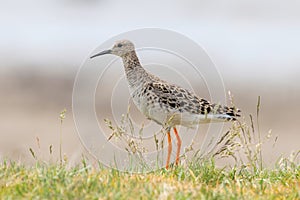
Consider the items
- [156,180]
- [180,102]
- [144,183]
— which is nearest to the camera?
[144,183]

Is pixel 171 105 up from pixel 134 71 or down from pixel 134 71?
down

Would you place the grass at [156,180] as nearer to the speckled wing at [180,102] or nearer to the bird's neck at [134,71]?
the speckled wing at [180,102]

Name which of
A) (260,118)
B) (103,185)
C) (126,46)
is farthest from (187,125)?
(260,118)

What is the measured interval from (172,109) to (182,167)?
1.57 m

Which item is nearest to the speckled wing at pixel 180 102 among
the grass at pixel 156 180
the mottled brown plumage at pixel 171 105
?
the mottled brown plumage at pixel 171 105

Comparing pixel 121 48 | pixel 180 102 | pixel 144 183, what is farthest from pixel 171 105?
pixel 144 183

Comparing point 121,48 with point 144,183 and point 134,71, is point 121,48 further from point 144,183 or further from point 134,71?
point 144,183

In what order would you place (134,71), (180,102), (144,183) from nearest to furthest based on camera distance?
(144,183), (180,102), (134,71)

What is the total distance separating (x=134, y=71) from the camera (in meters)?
9.77

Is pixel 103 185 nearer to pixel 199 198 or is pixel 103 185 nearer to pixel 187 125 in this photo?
pixel 199 198

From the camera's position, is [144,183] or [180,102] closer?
[144,183]

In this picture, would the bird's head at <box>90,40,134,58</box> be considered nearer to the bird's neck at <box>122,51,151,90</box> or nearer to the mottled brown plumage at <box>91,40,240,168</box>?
the bird's neck at <box>122,51,151,90</box>

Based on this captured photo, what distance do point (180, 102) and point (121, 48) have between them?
3.25 ft

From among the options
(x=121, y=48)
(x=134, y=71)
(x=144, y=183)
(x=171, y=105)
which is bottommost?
(x=144, y=183)
